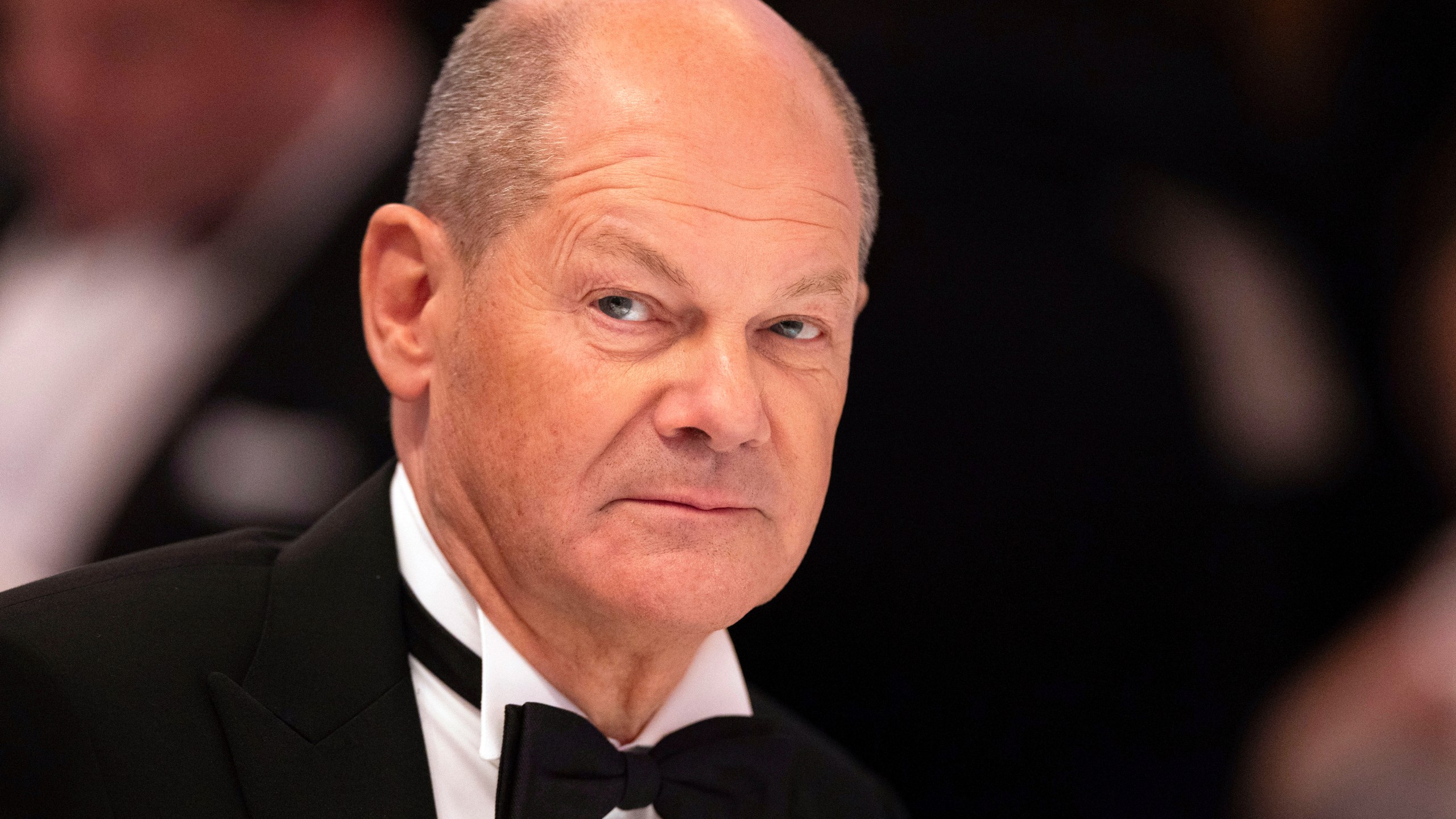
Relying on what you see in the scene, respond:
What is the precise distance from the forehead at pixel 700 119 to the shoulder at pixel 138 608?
1.85 ft

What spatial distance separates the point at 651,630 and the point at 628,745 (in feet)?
0.72

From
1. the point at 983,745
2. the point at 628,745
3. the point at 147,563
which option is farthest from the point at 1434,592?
the point at 147,563

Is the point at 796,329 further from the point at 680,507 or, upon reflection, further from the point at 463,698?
the point at 463,698

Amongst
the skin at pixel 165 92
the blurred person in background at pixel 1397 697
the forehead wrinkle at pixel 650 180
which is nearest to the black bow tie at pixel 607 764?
the forehead wrinkle at pixel 650 180

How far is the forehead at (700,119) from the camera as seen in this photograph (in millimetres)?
1556

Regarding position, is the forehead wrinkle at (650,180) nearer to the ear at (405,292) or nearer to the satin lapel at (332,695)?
the ear at (405,292)

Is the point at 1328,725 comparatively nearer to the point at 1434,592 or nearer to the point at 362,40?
the point at 1434,592

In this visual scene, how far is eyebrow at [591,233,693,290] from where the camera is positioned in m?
1.53

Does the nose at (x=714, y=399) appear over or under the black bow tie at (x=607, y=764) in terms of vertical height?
over

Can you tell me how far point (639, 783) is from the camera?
164 centimetres

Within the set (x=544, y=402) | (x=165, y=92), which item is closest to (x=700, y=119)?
(x=544, y=402)

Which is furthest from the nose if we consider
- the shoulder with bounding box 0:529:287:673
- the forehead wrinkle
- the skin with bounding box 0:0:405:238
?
the skin with bounding box 0:0:405:238

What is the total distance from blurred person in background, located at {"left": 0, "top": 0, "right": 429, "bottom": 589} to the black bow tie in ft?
3.64

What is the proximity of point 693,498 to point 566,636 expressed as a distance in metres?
0.25
